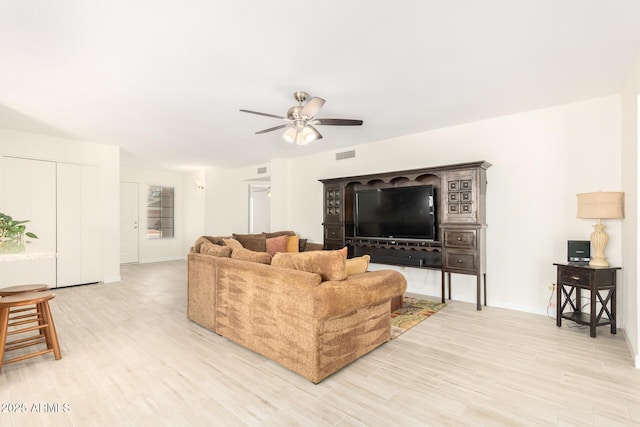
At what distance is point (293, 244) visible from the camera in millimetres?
6051

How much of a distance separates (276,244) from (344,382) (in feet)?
12.3

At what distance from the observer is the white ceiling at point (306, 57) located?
6.61ft

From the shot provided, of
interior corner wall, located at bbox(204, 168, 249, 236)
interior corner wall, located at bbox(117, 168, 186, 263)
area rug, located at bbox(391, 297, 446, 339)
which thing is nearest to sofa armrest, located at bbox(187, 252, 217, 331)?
area rug, located at bbox(391, 297, 446, 339)

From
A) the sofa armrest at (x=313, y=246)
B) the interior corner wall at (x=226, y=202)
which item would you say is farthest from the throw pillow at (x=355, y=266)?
the interior corner wall at (x=226, y=202)

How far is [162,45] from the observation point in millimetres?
2377

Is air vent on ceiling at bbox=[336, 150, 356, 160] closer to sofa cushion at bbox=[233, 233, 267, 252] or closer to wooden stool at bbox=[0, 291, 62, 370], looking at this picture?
sofa cushion at bbox=[233, 233, 267, 252]

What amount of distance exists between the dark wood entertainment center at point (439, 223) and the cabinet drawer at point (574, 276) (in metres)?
0.87

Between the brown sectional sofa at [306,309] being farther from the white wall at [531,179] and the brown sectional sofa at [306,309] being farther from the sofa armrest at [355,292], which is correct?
the white wall at [531,179]

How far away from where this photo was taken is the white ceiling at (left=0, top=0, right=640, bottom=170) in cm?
201

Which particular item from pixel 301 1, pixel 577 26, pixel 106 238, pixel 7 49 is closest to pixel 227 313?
pixel 301 1

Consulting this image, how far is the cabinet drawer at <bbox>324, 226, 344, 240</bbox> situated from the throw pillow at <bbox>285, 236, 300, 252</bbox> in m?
0.77

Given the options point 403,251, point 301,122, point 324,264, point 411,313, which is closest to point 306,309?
point 324,264

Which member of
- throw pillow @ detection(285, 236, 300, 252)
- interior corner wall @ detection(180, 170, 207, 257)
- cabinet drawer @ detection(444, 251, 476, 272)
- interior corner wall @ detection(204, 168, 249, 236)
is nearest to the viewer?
cabinet drawer @ detection(444, 251, 476, 272)

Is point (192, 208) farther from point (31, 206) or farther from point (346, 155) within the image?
point (346, 155)
